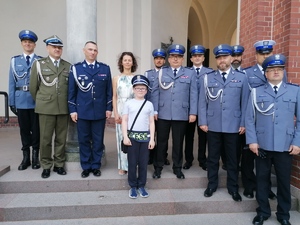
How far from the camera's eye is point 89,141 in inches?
161

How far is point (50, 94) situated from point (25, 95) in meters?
0.49

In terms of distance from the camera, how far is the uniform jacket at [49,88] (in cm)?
389

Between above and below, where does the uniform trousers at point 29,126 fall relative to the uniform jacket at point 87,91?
below

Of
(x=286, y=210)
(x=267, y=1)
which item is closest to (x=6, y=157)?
(x=286, y=210)

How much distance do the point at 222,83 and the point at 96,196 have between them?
2.28m

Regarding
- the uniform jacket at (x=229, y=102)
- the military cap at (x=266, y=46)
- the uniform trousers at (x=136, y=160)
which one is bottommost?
the uniform trousers at (x=136, y=160)

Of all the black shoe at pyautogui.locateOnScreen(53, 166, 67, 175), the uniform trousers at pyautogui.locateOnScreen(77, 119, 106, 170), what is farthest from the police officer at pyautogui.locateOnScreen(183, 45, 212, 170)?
the black shoe at pyautogui.locateOnScreen(53, 166, 67, 175)

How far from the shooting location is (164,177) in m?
4.07

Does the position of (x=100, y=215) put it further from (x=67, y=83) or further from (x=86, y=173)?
(x=67, y=83)

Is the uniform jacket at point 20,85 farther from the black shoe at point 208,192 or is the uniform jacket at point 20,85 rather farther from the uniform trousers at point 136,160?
the black shoe at point 208,192

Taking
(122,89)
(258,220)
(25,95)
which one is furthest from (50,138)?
(258,220)

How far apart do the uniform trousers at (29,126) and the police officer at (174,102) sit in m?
1.85

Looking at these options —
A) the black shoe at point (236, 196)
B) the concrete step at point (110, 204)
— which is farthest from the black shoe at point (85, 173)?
the black shoe at point (236, 196)

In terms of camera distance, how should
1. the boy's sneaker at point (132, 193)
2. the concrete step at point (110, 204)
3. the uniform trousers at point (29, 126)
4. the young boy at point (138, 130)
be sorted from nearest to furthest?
the concrete step at point (110, 204)
the young boy at point (138, 130)
the boy's sneaker at point (132, 193)
the uniform trousers at point (29, 126)
